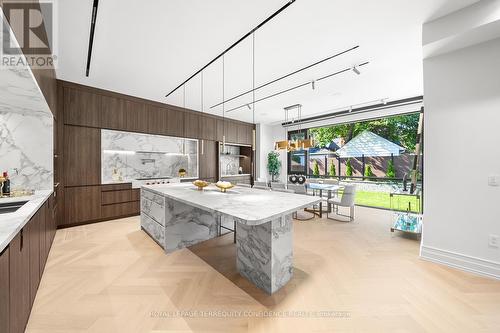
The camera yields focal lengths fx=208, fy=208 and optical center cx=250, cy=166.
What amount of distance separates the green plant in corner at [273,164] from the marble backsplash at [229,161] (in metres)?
1.17

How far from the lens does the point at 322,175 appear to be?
7184mm

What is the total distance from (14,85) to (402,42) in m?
4.36

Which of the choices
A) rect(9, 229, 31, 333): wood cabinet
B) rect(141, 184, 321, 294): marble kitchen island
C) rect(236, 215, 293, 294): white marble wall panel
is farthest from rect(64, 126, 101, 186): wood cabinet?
rect(236, 215, 293, 294): white marble wall panel

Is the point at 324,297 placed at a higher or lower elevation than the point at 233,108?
lower

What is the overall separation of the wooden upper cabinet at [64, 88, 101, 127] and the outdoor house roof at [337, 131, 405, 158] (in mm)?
6631

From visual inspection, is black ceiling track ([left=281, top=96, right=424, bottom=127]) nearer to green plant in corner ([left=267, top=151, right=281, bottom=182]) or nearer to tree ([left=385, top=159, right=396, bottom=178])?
A: green plant in corner ([left=267, top=151, right=281, bottom=182])

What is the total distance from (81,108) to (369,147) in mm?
7474

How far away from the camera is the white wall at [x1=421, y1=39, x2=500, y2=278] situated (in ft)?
7.37

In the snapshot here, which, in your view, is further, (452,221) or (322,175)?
(322,175)

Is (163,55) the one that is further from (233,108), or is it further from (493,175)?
(493,175)

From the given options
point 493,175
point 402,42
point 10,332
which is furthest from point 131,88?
point 493,175

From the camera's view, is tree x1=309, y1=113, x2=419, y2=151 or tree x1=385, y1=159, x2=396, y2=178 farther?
tree x1=385, y1=159, x2=396, y2=178

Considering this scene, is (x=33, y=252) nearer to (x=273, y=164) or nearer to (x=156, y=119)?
(x=156, y=119)

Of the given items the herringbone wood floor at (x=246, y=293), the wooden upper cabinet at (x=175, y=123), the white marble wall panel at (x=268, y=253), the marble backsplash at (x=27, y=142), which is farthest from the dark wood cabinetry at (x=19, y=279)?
the wooden upper cabinet at (x=175, y=123)
